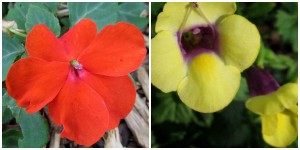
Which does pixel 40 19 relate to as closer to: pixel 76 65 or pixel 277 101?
pixel 76 65

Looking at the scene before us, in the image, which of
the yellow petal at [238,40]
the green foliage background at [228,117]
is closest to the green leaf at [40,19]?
the yellow petal at [238,40]

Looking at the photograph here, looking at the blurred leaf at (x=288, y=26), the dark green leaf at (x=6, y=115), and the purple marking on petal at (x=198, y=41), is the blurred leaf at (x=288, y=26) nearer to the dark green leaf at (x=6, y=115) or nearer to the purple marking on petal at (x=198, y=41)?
the purple marking on petal at (x=198, y=41)

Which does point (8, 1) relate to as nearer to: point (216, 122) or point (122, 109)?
point (122, 109)

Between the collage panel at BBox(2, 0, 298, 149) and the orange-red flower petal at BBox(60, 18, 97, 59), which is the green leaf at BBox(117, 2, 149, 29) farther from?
the orange-red flower petal at BBox(60, 18, 97, 59)

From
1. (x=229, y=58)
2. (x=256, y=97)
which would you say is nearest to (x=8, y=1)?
(x=229, y=58)

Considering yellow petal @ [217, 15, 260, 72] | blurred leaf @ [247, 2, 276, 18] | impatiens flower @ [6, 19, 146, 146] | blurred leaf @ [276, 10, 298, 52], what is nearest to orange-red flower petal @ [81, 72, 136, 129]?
impatiens flower @ [6, 19, 146, 146]

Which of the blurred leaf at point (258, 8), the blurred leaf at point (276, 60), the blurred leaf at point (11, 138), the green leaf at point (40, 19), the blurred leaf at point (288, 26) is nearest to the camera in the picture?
the green leaf at point (40, 19)
